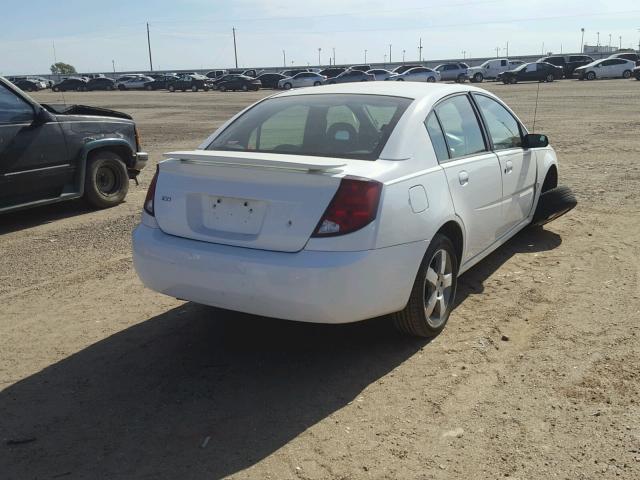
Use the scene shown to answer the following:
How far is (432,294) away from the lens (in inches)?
172

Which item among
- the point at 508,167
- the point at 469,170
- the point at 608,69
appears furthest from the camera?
the point at 608,69

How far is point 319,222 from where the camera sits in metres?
3.65

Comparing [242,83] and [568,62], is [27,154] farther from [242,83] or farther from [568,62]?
[568,62]

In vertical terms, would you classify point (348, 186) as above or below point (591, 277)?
above

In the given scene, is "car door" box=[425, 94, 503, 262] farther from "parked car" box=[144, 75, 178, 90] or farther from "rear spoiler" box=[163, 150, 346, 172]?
"parked car" box=[144, 75, 178, 90]

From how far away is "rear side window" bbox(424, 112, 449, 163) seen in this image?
4465 millimetres

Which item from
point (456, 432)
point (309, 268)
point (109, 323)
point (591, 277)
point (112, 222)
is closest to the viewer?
point (456, 432)

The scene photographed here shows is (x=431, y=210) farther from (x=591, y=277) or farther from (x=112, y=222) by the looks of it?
(x=112, y=222)

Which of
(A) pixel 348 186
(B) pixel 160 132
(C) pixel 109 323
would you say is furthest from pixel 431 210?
(B) pixel 160 132

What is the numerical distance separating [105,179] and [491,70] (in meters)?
56.9

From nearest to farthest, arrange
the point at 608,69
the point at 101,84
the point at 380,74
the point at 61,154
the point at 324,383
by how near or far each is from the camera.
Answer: the point at 324,383, the point at 61,154, the point at 608,69, the point at 380,74, the point at 101,84

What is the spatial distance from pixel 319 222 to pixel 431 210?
881 millimetres

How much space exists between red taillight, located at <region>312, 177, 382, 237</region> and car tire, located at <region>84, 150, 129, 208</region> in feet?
19.1

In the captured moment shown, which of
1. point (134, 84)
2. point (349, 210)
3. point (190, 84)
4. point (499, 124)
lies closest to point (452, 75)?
point (190, 84)
